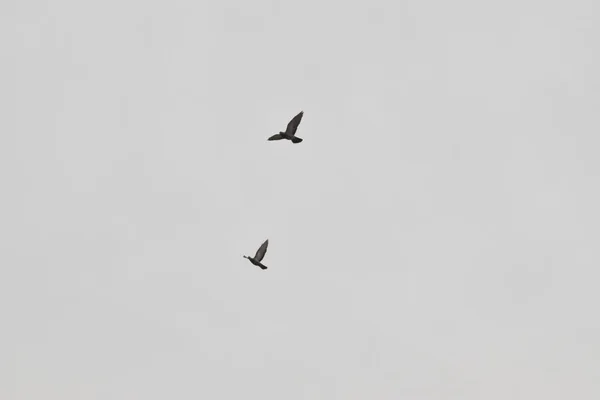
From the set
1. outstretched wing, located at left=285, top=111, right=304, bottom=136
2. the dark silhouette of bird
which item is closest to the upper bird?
outstretched wing, located at left=285, top=111, right=304, bottom=136

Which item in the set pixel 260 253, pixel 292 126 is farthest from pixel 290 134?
pixel 260 253

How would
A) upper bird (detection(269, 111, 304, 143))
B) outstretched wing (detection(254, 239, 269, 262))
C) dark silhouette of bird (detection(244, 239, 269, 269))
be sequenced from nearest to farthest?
upper bird (detection(269, 111, 304, 143))
dark silhouette of bird (detection(244, 239, 269, 269))
outstretched wing (detection(254, 239, 269, 262))

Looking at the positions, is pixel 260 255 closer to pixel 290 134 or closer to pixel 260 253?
pixel 260 253

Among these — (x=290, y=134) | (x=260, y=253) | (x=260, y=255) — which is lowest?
(x=260, y=255)

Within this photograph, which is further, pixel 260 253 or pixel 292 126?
pixel 260 253

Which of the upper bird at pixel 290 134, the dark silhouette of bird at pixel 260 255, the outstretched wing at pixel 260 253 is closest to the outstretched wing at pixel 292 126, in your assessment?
the upper bird at pixel 290 134

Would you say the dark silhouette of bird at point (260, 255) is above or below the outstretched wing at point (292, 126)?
below

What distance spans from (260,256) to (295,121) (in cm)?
1622

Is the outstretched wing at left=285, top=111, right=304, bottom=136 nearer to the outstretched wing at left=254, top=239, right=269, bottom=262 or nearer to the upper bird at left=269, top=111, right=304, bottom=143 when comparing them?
the upper bird at left=269, top=111, right=304, bottom=143

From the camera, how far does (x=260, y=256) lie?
9538 centimetres

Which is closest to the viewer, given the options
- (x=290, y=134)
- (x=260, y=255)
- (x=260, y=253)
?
(x=290, y=134)

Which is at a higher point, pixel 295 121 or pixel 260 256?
pixel 295 121

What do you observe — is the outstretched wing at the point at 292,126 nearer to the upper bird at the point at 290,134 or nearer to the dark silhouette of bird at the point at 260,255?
the upper bird at the point at 290,134

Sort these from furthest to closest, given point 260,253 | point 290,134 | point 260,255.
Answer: point 260,253
point 260,255
point 290,134
